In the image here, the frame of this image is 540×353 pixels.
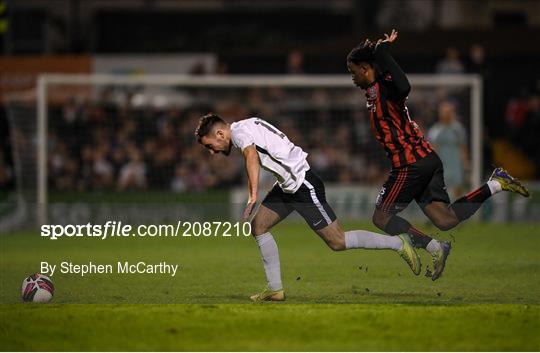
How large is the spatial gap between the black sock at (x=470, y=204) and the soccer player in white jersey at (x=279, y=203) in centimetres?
74

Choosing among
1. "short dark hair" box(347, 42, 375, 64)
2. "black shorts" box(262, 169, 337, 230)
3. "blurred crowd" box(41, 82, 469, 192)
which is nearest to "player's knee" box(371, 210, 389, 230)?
"black shorts" box(262, 169, 337, 230)

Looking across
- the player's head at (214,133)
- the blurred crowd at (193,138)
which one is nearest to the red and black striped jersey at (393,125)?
the player's head at (214,133)

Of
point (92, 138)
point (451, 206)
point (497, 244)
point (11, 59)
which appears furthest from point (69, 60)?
point (451, 206)

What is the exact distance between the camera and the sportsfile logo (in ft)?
34.0

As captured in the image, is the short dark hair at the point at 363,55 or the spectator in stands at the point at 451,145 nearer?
the short dark hair at the point at 363,55

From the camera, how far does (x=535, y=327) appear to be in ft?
28.2

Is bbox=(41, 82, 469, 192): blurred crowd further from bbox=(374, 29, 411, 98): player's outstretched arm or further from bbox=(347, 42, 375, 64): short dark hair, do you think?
bbox=(374, 29, 411, 98): player's outstretched arm

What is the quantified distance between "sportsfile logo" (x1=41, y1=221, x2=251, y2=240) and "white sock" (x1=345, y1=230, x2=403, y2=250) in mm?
895

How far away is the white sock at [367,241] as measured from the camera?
32.1ft

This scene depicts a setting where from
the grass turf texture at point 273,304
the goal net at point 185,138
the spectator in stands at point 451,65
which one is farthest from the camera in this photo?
the spectator in stands at point 451,65

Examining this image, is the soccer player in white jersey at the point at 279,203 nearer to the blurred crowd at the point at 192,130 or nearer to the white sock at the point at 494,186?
the white sock at the point at 494,186

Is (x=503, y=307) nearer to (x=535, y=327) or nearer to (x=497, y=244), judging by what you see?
(x=535, y=327)

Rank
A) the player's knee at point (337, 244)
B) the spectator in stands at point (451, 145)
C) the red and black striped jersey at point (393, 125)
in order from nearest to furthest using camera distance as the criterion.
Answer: the player's knee at point (337, 244) → the red and black striped jersey at point (393, 125) → the spectator in stands at point (451, 145)

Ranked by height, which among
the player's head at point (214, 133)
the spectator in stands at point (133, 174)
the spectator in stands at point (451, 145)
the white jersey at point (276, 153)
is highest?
the spectator in stands at point (133, 174)
